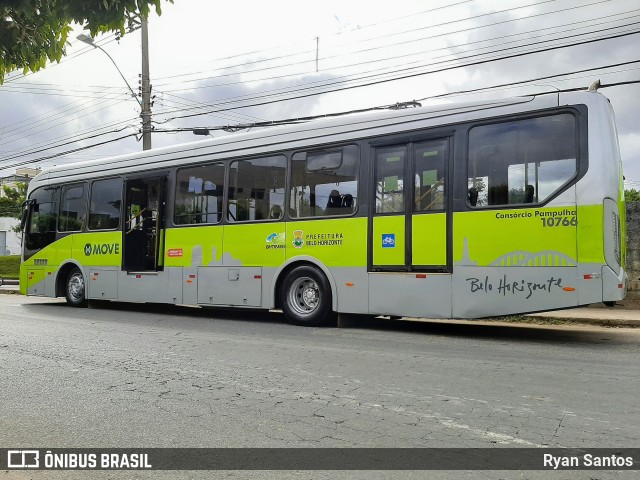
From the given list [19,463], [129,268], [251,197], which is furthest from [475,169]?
[129,268]

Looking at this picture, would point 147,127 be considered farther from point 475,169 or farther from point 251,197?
point 475,169

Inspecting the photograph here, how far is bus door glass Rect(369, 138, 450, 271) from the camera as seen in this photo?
9.63 m

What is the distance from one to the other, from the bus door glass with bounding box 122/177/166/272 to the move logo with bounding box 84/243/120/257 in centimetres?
33

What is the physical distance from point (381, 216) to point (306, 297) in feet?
7.02

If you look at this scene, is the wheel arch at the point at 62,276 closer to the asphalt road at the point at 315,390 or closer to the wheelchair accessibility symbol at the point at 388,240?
the asphalt road at the point at 315,390

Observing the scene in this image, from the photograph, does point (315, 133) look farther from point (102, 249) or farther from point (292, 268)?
point (102, 249)

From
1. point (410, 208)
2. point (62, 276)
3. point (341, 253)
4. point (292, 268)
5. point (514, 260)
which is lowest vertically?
point (62, 276)

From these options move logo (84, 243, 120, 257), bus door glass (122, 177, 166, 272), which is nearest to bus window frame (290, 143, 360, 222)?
bus door glass (122, 177, 166, 272)

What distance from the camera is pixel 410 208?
32.5 feet

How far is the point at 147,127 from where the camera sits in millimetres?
22406

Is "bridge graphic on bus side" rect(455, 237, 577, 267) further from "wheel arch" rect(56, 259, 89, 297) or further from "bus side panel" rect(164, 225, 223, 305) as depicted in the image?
"wheel arch" rect(56, 259, 89, 297)

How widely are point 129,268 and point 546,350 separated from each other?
9.50 meters

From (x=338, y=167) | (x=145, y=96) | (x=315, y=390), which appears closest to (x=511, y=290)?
(x=338, y=167)

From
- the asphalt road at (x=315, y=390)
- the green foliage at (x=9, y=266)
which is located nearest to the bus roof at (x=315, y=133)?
the asphalt road at (x=315, y=390)
